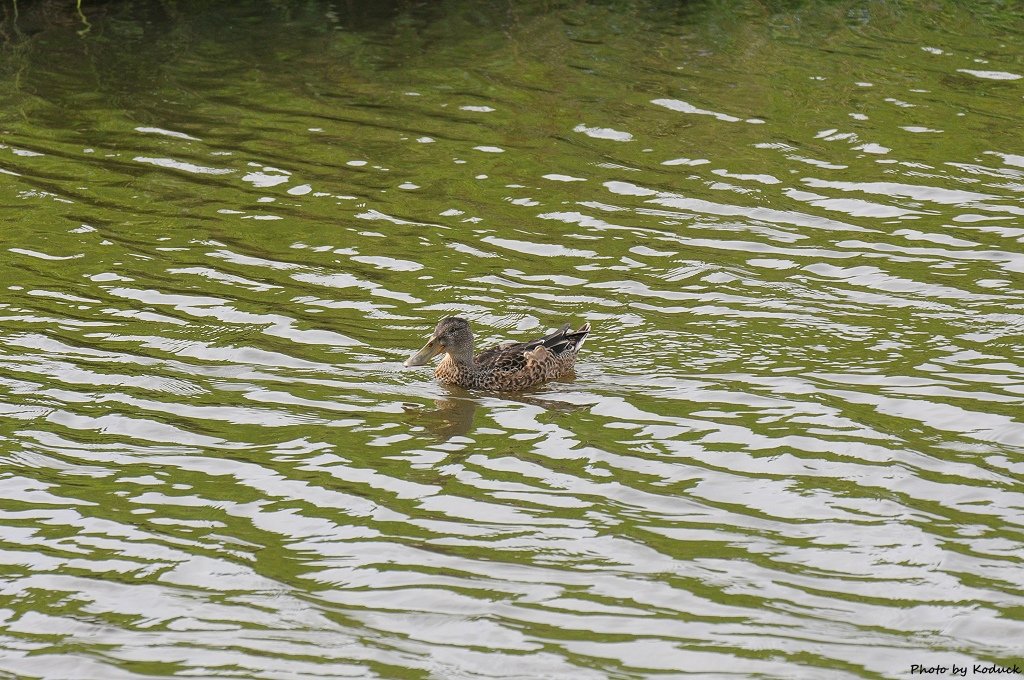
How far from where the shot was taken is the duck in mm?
10461

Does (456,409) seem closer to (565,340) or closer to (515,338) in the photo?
(565,340)

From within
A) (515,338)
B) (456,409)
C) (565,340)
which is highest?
(565,340)

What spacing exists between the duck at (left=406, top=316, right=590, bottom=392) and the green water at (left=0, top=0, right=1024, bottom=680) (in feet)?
0.48

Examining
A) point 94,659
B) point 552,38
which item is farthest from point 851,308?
point 552,38

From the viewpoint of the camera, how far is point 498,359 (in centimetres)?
1067

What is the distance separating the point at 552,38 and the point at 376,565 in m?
12.3

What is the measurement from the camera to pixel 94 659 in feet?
22.6

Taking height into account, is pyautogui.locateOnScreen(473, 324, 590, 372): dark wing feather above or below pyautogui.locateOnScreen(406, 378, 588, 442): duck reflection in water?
above

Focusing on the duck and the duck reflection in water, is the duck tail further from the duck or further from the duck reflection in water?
the duck reflection in water

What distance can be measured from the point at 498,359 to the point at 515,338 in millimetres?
996

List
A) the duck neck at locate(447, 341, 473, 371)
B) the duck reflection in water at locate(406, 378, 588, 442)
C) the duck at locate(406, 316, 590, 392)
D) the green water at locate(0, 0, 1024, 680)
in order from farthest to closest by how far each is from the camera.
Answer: the duck neck at locate(447, 341, 473, 371)
the duck at locate(406, 316, 590, 392)
the duck reflection in water at locate(406, 378, 588, 442)
the green water at locate(0, 0, 1024, 680)

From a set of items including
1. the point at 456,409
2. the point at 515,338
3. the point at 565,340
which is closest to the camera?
the point at 456,409

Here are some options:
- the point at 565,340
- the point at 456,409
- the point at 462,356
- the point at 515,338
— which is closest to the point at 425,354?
the point at 462,356

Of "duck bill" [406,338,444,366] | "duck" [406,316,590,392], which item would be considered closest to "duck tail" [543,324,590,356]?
"duck" [406,316,590,392]
